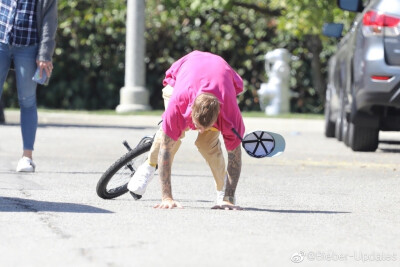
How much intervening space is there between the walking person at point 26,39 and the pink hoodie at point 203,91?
2.40 metres

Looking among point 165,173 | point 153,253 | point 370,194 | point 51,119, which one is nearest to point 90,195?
point 165,173

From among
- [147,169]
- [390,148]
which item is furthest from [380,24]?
[147,169]

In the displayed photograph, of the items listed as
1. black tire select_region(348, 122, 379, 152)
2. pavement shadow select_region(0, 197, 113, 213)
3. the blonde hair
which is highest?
the blonde hair

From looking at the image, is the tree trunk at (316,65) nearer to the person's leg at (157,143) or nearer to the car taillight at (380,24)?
the car taillight at (380,24)

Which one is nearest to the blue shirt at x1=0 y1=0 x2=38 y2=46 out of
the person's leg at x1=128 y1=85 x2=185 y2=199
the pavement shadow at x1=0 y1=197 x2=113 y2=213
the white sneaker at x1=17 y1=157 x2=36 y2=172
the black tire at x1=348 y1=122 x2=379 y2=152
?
the white sneaker at x1=17 y1=157 x2=36 y2=172

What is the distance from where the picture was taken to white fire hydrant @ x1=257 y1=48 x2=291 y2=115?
23031 mm

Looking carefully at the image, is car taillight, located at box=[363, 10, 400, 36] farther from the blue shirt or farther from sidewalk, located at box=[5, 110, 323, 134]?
sidewalk, located at box=[5, 110, 323, 134]

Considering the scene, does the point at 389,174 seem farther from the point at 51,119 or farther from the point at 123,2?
the point at 123,2

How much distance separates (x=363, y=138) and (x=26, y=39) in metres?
4.97

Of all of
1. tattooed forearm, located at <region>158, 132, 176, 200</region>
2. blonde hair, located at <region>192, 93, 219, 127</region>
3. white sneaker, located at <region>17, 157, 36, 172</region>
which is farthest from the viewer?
white sneaker, located at <region>17, 157, 36, 172</region>

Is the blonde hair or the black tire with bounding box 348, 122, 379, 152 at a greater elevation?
the blonde hair

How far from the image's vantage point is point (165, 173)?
7953 mm

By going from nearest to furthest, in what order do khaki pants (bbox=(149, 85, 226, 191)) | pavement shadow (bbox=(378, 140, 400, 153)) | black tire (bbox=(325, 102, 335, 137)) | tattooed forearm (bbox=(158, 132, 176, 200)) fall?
tattooed forearm (bbox=(158, 132, 176, 200)), khaki pants (bbox=(149, 85, 226, 191)), pavement shadow (bbox=(378, 140, 400, 153)), black tire (bbox=(325, 102, 335, 137))

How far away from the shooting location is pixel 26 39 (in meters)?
10.0
